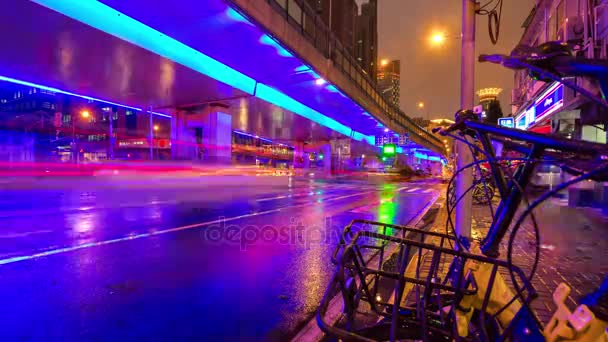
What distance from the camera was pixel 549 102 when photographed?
12.4 metres

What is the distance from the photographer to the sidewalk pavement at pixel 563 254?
4054 mm

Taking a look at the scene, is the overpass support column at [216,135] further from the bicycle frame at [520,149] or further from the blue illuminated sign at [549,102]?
the bicycle frame at [520,149]

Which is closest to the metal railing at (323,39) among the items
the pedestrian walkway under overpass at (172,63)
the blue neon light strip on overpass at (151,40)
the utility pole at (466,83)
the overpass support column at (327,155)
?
the pedestrian walkway under overpass at (172,63)

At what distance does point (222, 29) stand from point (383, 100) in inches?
936

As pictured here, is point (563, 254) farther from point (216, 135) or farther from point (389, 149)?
point (389, 149)

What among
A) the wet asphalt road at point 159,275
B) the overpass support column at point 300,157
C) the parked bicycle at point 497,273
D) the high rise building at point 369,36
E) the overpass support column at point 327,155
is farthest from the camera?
the high rise building at point 369,36

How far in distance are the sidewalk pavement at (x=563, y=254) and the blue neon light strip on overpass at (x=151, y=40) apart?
12.2 m

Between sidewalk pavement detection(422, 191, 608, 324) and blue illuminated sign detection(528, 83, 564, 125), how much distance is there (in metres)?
3.76

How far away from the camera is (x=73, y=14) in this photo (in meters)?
10.3

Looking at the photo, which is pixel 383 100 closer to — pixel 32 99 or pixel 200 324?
pixel 200 324

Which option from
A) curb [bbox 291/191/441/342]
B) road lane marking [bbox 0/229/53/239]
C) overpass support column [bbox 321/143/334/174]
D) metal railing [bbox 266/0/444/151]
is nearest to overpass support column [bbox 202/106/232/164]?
metal railing [bbox 266/0/444/151]

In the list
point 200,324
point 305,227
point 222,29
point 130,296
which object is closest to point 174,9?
point 222,29

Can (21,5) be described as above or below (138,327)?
above

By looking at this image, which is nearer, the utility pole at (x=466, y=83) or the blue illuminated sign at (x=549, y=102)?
the utility pole at (x=466, y=83)
